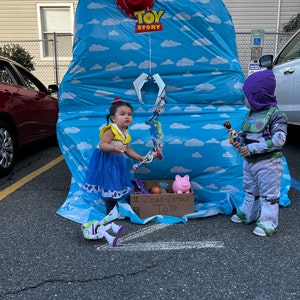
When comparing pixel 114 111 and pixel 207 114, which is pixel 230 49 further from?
pixel 114 111

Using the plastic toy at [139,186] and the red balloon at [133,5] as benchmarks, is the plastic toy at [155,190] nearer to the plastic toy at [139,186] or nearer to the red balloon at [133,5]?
the plastic toy at [139,186]

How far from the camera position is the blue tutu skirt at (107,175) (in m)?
3.30

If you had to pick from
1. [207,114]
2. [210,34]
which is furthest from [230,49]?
[207,114]

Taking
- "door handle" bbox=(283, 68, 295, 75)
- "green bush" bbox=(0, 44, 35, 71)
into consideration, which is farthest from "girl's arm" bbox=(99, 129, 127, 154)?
"green bush" bbox=(0, 44, 35, 71)

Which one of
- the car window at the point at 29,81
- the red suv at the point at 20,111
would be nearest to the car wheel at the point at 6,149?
the red suv at the point at 20,111

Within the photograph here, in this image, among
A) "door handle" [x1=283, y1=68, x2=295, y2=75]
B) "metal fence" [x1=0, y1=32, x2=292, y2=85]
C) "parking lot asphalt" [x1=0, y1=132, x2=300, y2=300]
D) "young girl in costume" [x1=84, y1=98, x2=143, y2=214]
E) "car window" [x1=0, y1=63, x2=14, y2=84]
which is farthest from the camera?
"metal fence" [x1=0, y1=32, x2=292, y2=85]

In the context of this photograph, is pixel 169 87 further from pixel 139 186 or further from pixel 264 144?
pixel 264 144

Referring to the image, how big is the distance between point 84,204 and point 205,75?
1.76 meters

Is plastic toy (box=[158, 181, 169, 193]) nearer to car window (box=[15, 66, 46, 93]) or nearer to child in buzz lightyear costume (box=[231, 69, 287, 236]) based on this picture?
child in buzz lightyear costume (box=[231, 69, 287, 236])

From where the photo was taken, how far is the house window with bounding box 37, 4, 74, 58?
11.6 metres

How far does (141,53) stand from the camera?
3.68 meters

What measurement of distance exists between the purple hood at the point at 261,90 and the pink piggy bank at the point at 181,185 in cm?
97

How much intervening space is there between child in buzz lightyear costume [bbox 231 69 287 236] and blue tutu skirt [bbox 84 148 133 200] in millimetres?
1049

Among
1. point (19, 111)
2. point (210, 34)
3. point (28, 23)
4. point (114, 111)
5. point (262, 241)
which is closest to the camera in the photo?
point (262, 241)
